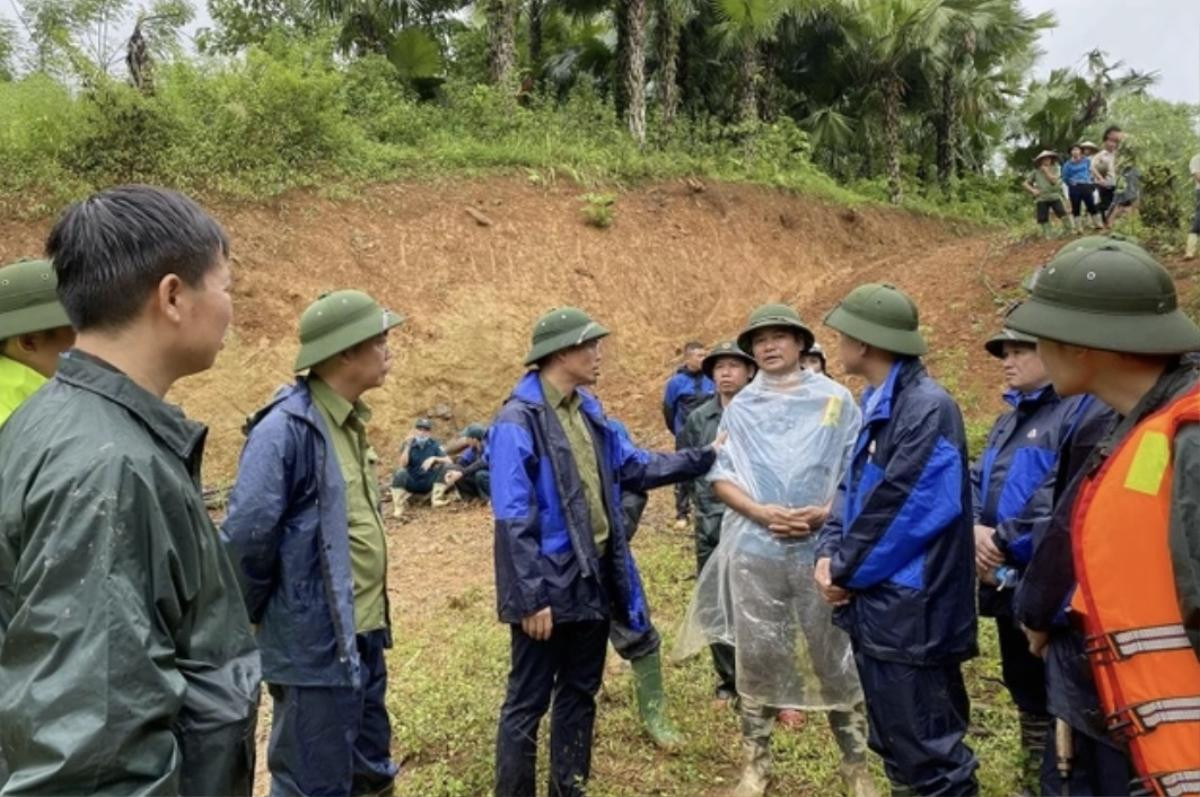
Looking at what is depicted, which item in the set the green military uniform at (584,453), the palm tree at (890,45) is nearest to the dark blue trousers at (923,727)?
the green military uniform at (584,453)

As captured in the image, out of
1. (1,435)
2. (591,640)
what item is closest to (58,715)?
(1,435)

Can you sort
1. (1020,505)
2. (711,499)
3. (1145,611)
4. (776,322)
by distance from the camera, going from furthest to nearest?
(711,499)
(776,322)
(1020,505)
(1145,611)

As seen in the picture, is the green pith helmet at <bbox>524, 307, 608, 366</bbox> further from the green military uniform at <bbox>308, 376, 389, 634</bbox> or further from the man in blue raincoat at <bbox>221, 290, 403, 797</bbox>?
the man in blue raincoat at <bbox>221, 290, 403, 797</bbox>

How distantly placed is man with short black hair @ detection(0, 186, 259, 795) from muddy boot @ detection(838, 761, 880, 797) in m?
2.59

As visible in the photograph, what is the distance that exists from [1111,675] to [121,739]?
5.85 feet

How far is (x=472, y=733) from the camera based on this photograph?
4.07 metres

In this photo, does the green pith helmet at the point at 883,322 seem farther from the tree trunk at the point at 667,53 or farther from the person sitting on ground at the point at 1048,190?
the tree trunk at the point at 667,53

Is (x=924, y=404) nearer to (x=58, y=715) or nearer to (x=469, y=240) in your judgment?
(x=58, y=715)

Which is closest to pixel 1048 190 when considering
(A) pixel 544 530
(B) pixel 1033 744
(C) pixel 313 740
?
(B) pixel 1033 744

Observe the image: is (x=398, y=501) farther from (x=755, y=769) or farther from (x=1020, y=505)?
(x=1020, y=505)

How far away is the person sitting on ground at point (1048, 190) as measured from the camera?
474 inches

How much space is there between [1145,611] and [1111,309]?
66cm

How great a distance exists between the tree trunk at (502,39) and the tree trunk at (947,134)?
1135cm

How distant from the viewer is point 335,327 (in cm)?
300
